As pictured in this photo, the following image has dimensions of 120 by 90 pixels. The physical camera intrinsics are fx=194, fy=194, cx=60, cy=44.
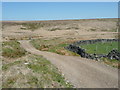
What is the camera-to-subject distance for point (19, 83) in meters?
19.3

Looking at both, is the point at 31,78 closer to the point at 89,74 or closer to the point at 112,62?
the point at 89,74

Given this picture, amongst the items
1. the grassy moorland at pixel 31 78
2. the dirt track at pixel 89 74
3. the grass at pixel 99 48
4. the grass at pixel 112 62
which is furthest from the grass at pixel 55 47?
the grassy moorland at pixel 31 78

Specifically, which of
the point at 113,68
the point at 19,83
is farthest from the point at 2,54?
the point at 113,68

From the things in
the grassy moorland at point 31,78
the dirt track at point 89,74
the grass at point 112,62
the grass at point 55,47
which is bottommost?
the grass at point 55,47

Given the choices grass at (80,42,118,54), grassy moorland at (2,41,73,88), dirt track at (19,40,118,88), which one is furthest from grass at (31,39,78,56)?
grassy moorland at (2,41,73,88)

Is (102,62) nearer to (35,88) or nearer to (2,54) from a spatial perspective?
(35,88)

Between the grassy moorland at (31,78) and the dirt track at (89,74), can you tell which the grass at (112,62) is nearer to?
the dirt track at (89,74)

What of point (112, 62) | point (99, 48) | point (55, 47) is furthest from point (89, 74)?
point (55, 47)

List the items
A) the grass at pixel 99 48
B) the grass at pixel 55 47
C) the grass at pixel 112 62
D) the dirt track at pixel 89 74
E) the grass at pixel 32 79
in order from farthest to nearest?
the grass at pixel 55 47, the grass at pixel 99 48, the grass at pixel 112 62, the dirt track at pixel 89 74, the grass at pixel 32 79

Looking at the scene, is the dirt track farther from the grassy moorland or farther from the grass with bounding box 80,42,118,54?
the grass with bounding box 80,42,118,54

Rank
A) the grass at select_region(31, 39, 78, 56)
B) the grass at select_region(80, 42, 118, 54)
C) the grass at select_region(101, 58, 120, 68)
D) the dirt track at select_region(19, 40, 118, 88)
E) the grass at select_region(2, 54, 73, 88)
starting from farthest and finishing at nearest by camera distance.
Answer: the grass at select_region(31, 39, 78, 56) → the grass at select_region(80, 42, 118, 54) → the grass at select_region(101, 58, 120, 68) → the dirt track at select_region(19, 40, 118, 88) → the grass at select_region(2, 54, 73, 88)

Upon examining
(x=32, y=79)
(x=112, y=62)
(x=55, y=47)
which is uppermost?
(x=32, y=79)

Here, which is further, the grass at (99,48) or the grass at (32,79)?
the grass at (99,48)

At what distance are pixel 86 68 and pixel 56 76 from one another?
584 cm
